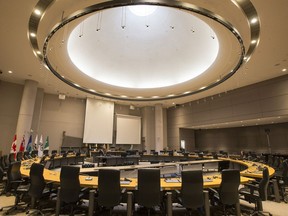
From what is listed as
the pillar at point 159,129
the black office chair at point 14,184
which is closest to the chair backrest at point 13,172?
the black office chair at point 14,184

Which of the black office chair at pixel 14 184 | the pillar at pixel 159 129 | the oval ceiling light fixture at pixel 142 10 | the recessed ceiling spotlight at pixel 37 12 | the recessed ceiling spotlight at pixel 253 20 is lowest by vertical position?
the black office chair at pixel 14 184

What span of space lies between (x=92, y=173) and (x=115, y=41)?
6995 millimetres

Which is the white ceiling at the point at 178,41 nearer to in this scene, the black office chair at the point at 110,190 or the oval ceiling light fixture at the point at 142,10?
the oval ceiling light fixture at the point at 142,10

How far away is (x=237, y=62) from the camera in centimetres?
759

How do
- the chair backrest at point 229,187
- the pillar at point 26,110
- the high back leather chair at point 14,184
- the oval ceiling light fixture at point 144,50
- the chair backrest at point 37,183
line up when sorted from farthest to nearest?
the pillar at point 26,110, the oval ceiling light fixture at point 144,50, the high back leather chair at point 14,184, the chair backrest at point 37,183, the chair backrest at point 229,187

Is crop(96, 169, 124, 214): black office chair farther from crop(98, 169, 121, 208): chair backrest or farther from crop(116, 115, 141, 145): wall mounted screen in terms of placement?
crop(116, 115, 141, 145): wall mounted screen

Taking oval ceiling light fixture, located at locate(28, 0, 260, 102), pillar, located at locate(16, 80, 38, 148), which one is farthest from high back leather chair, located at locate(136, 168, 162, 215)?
pillar, located at locate(16, 80, 38, 148)

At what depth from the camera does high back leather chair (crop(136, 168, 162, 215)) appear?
9.89 feet

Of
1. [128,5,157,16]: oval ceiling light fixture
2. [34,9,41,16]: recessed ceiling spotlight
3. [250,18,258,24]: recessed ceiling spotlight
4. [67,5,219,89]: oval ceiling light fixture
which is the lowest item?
[250,18,258,24]: recessed ceiling spotlight

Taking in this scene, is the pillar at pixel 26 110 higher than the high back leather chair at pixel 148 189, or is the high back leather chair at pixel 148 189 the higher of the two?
the pillar at pixel 26 110

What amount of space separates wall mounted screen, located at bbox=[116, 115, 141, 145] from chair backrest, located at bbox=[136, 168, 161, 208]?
40.9 ft

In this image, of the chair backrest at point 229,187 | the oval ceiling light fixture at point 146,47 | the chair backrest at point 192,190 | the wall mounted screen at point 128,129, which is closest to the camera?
the chair backrest at point 192,190

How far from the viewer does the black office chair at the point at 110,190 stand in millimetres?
3053

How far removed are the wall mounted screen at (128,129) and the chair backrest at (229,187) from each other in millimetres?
12724
